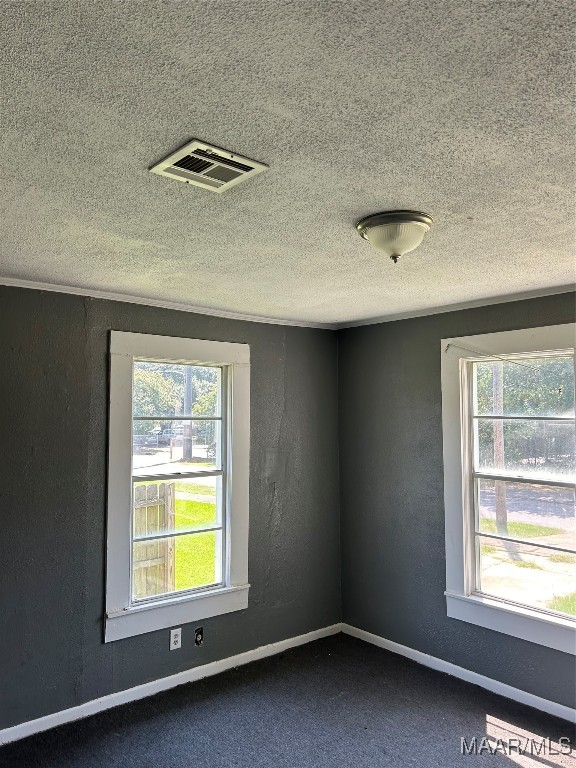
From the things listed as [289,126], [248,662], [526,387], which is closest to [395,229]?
[289,126]

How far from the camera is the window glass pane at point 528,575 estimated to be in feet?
10.2

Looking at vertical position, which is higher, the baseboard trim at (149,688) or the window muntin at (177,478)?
the window muntin at (177,478)

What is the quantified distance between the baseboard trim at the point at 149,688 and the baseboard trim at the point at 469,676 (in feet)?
0.99

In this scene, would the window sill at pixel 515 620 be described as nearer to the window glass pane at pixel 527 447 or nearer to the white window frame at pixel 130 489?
the window glass pane at pixel 527 447

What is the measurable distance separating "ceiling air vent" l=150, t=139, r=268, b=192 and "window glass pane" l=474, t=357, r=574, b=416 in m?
2.31

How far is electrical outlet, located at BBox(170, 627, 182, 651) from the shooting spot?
3.42m

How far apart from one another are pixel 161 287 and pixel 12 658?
208 centimetres

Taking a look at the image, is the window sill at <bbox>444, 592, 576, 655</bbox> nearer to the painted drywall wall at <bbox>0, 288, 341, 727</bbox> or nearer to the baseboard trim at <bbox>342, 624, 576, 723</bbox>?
the baseboard trim at <bbox>342, 624, 576, 723</bbox>

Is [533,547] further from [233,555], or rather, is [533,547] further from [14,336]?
[14,336]

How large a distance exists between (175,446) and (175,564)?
750mm

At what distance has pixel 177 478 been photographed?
3576mm

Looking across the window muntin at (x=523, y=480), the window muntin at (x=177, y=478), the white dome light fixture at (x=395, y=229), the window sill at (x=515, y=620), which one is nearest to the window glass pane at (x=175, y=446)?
the window muntin at (x=177, y=478)

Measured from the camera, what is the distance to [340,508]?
14.4 ft

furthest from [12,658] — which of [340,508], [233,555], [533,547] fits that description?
[533,547]
